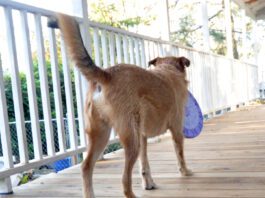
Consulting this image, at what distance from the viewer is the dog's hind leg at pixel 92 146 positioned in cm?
185

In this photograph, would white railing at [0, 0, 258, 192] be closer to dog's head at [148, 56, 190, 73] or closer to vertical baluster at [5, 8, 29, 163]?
vertical baluster at [5, 8, 29, 163]

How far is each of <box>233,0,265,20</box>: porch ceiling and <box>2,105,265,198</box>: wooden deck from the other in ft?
24.6

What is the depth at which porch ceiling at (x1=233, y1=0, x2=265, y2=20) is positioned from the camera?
10373 mm

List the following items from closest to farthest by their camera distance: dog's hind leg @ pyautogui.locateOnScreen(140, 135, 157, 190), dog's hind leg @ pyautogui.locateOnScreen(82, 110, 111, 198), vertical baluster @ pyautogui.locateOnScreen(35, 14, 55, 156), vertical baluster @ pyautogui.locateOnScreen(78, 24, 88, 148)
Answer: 1. dog's hind leg @ pyautogui.locateOnScreen(82, 110, 111, 198)
2. dog's hind leg @ pyautogui.locateOnScreen(140, 135, 157, 190)
3. vertical baluster @ pyautogui.locateOnScreen(35, 14, 55, 156)
4. vertical baluster @ pyautogui.locateOnScreen(78, 24, 88, 148)

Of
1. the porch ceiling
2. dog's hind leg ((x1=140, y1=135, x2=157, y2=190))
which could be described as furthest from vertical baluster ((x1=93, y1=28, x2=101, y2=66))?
the porch ceiling

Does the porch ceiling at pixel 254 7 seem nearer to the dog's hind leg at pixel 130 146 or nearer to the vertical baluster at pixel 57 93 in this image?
the vertical baluster at pixel 57 93

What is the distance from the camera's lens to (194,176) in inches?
90.6

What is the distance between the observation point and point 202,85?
237 inches

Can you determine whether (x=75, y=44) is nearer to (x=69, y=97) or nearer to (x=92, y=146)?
(x=92, y=146)

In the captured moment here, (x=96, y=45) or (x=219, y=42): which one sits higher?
(x=219, y=42)

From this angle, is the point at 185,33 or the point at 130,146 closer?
the point at 130,146

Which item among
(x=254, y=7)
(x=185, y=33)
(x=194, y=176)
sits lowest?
(x=194, y=176)

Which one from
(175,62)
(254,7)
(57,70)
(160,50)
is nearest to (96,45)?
(57,70)

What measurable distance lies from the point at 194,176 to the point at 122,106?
844 millimetres
